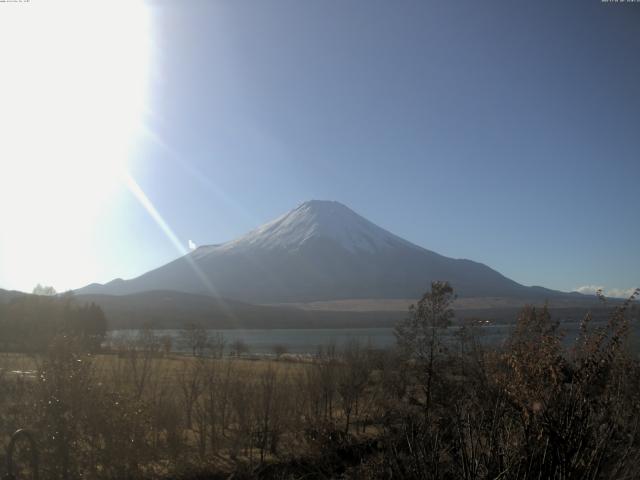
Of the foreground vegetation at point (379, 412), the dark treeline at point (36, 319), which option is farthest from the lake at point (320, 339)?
the dark treeline at point (36, 319)

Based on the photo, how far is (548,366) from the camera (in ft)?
16.5

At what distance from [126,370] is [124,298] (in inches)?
5418

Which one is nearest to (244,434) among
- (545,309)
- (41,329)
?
(545,309)

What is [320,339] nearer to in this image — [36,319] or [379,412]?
[36,319]

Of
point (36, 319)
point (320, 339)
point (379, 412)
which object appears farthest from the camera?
point (320, 339)

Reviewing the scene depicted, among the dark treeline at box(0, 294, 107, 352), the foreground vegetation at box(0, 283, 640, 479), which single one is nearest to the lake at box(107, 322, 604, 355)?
the foreground vegetation at box(0, 283, 640, 479)

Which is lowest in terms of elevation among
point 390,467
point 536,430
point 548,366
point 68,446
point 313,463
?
point 313,463

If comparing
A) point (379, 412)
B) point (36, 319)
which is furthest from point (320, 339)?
point (379, 412)

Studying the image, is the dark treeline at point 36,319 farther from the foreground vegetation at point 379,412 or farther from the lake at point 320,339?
the foreground vegetation at point 379,412

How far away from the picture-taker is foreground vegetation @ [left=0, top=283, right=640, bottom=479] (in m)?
4.86

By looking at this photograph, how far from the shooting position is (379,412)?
21.6 metres

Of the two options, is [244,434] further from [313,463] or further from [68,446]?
[68,446]

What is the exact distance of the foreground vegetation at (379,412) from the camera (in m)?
4.86

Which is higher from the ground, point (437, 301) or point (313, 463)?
point (437, 301)
